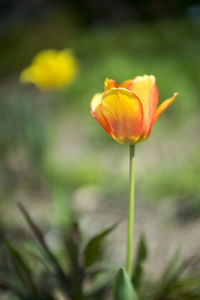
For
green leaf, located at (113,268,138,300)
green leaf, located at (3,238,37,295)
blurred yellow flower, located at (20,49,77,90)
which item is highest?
blurred yellow flower, located at (20,49,77,90)

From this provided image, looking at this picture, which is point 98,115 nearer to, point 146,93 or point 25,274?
point 146,93

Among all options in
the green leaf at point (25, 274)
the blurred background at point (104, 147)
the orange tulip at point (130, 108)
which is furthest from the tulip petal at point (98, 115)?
the blurred background at point (104, 147)

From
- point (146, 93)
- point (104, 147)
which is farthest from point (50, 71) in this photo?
point (146, 93)

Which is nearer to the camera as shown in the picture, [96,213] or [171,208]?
[171,208]

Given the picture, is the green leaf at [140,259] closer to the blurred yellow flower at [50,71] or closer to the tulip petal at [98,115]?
the tulip petal at [98,115]

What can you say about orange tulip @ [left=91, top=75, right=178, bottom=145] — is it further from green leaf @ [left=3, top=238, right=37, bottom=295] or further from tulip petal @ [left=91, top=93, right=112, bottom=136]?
green leaf @ [left=3, top=238, right=37, bottom=295]

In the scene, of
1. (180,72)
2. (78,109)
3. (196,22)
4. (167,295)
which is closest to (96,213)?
(167,295)

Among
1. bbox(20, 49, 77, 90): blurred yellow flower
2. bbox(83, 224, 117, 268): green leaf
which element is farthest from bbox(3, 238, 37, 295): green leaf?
bbox(20, 49, 77, 90): blurred yellow flower

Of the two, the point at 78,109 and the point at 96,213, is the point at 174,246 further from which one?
the point at 78,109
